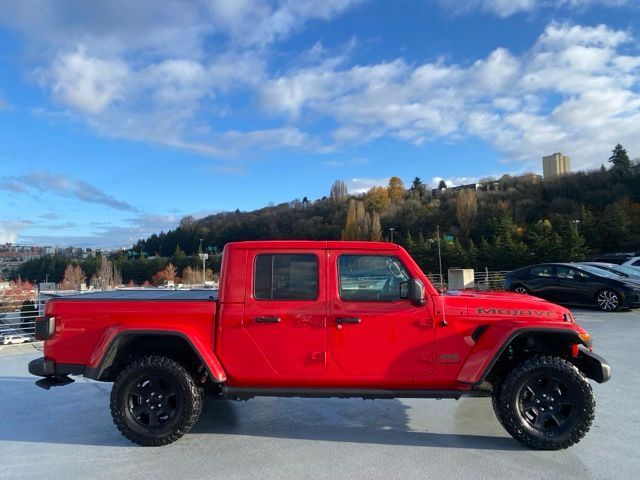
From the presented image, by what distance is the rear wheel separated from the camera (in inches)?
503

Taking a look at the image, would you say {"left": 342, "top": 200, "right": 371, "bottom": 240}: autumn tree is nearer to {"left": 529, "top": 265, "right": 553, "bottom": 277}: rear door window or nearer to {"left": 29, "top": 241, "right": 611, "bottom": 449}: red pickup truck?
{"left": 529, "top": 265, "right": 553, "bottom": 277}: rear door window

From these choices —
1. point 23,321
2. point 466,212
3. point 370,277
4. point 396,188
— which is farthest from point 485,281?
point 396,188

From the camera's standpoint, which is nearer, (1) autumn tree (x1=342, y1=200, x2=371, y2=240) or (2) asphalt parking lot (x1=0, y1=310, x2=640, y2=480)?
(2) asphalt parking lot (x1=0, y1=310, x2=640, y2=480)

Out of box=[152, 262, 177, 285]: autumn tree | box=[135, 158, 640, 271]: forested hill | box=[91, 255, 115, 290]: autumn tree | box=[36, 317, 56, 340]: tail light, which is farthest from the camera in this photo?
box=[152, 262, 177, 285]: autumn tree

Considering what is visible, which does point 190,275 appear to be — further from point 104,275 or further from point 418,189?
point 418,189

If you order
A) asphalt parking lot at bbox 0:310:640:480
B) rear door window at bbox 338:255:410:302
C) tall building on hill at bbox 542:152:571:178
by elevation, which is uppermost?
tall building on hill at bbox 542:152:571:178

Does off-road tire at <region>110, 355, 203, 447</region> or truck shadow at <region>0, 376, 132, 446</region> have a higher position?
off-road tire at <region>110, 355, 203, 447</region>

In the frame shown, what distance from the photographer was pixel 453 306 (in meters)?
4.45

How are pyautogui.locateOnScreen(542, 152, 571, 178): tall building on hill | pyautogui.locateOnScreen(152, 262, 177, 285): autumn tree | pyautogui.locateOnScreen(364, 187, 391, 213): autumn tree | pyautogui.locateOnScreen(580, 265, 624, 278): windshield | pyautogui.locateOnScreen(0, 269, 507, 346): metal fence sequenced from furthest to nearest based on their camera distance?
pyautogui.locateOnScreen(542, 152, 571, 178): tall building on hill, pyautogui.locateOnScreen(364, 187, 391, 213): autumn tree, pyautogui.locateOnScreen(152, 262, 177, 285): autumn tree, pyautogui.locateOnScreen(580, 265, 624, 278): windshield, pyautogui.locateOnScreen(0, 269, 507, 346): metal fence

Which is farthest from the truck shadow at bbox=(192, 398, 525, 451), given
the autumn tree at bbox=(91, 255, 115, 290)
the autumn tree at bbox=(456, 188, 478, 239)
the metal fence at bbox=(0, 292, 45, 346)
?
the autumn tree at bbox=(91, 255, 115, 290)

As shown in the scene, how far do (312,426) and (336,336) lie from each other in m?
1.08

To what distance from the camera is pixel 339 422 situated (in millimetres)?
4969

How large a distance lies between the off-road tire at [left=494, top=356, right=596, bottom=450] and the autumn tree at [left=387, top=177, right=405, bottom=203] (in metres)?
118

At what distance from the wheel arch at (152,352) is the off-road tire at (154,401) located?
18cm
